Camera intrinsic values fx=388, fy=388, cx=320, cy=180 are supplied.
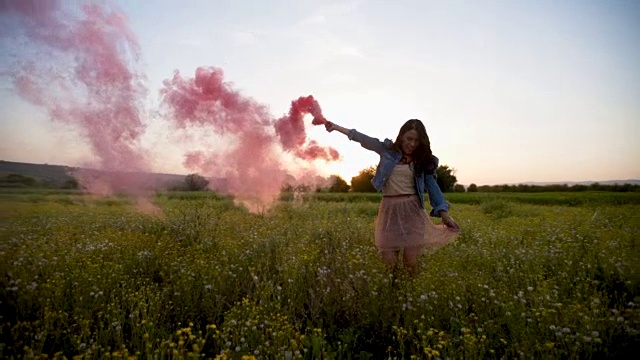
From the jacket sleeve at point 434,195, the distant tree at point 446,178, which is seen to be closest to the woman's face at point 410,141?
the jacket sleeve at point 434,195

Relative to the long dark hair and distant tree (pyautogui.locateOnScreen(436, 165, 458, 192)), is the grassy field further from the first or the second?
distant tree (pyautogui.locateOnScreen(436, 165, 458, 192))

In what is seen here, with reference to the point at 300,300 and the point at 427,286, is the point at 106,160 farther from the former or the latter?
the point at 427,286

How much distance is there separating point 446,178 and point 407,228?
157ft

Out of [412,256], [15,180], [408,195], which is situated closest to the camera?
[412,256]

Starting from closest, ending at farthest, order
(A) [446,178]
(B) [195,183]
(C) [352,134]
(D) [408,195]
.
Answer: (D) [408,195] → (C) [352,134] → (B) [195,183] → (A) [446,178]

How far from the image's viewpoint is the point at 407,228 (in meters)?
5.59

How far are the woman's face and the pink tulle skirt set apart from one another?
703mm

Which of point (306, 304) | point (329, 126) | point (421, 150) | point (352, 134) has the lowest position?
point (306, 304)

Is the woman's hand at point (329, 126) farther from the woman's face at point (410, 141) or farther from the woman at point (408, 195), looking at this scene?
the woman's face at point (410, 141)

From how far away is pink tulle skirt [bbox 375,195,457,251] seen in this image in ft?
18.3

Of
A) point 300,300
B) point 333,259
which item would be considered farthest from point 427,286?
point 333,259

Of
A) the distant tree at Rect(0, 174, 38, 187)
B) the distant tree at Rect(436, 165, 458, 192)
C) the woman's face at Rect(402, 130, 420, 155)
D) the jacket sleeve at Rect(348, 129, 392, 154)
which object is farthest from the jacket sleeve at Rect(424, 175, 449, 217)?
the distant tree at Rect(436, 165, 458, 192)

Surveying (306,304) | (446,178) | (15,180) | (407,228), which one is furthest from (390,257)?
(446,178)

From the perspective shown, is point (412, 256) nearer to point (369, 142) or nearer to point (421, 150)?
point (421, 150)
